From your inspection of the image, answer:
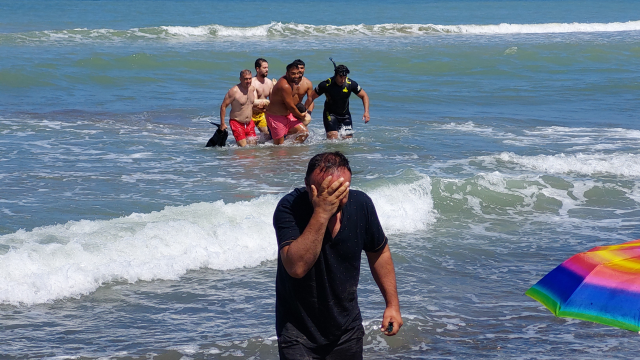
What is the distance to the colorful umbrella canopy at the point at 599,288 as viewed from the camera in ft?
12.0

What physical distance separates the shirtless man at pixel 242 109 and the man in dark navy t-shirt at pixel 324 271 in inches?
346

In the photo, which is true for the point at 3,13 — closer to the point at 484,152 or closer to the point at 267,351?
the point at 484,152

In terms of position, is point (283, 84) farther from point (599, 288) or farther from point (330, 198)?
point (330, 198)

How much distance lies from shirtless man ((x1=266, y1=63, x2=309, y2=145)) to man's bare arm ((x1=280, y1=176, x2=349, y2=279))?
Answer: 8.52 meters

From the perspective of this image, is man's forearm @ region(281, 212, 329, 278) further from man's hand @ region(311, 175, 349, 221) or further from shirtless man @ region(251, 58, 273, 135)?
shirtless man @ region(251, 58, 273, 135)

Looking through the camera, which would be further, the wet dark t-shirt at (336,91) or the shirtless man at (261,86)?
the shirtless man at (261,86)

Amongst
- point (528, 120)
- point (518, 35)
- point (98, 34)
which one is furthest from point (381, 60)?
point (518, 35)

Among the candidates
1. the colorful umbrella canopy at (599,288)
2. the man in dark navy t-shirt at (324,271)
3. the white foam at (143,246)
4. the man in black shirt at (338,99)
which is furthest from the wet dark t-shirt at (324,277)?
the man in black shirt at (338,99)

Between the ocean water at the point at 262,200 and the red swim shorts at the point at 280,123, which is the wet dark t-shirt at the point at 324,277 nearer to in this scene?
the ocean water at the point at 262,200

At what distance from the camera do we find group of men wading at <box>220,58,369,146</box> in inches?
469

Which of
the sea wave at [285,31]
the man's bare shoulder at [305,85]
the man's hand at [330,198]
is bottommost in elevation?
the man's hand at [330,198]

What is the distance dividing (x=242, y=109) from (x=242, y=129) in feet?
A: 1.23

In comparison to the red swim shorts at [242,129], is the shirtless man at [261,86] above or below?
above

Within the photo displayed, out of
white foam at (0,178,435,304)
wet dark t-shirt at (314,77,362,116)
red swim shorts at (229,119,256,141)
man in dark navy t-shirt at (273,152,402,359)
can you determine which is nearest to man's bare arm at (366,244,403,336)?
man in dark navy t-shirt at (273,152,402,359)
